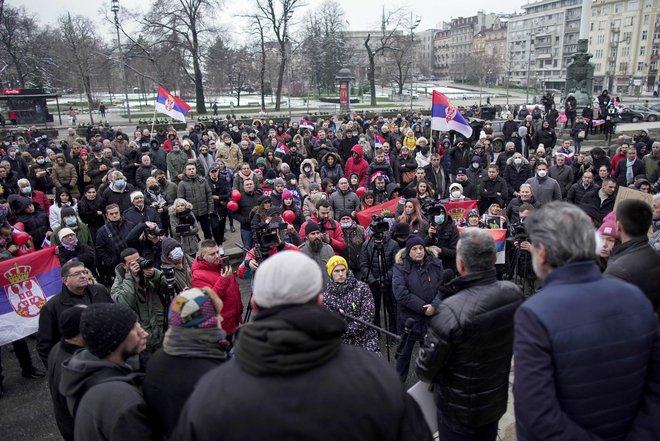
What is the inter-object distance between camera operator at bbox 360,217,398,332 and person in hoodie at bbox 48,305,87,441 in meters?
3.32

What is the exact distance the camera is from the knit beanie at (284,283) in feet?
5.30

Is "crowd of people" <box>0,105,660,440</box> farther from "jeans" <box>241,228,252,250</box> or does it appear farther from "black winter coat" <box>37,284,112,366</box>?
"jeans" <box>241,228,252,250</box>

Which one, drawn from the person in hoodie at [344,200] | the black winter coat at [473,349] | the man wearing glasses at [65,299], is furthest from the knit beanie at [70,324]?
the person in hoodie at [344,200]

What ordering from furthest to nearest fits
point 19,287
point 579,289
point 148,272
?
point 19,287, point 148,272, point 579,289

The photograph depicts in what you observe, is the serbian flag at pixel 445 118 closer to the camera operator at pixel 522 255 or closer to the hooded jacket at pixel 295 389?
the camera operator at pixel 522 255

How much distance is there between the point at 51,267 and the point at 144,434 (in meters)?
4.56

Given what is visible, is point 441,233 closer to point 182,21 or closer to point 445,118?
point 445,118

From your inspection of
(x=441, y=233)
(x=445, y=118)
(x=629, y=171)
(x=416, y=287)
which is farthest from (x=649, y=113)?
(x=416, y=287)

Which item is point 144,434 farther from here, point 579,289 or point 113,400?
point 579,289

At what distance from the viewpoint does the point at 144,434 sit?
2119 mm

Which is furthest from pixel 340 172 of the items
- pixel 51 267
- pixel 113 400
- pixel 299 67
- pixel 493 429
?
pixel 299 67

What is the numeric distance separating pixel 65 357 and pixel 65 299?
1388 mm

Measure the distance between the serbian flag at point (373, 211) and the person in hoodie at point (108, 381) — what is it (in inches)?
209

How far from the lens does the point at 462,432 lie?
9.21 feet
